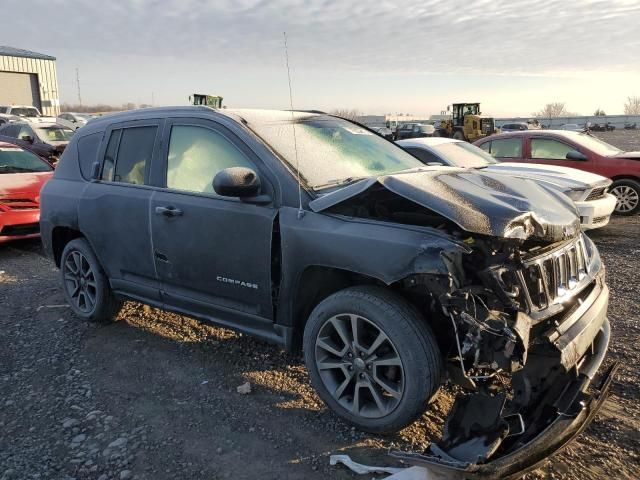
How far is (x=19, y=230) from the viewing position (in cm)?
722

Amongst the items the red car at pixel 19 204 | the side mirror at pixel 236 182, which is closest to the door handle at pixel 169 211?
the side mirror at pixel 236 182

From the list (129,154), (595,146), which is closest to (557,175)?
(595,146)

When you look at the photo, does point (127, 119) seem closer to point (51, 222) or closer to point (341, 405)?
point (51, 222)

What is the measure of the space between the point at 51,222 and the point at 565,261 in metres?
4.28

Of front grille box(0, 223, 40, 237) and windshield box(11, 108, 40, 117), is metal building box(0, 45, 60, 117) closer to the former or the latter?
windshield box(11, 108, 40, 117)

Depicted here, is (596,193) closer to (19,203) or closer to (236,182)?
(236,182)

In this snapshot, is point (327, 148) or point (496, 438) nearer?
point (496, 438)

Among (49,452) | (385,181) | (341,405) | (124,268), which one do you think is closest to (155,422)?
(49,452)

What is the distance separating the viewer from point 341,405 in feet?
9.77

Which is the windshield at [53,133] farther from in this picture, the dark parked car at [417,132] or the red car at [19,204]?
the dark parked car at [417,132]

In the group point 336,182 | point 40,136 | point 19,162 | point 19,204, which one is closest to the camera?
point 336,182

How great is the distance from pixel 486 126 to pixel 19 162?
2509 cm

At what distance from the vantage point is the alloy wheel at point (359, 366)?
109 inches

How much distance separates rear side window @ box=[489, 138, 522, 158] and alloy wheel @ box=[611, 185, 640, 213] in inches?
70.6
